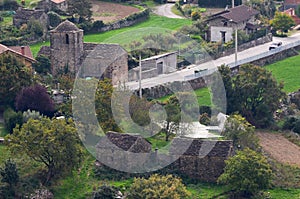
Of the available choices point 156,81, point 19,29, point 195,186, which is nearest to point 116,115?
point 195,186

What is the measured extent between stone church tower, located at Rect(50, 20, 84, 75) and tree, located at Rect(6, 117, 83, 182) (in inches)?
569

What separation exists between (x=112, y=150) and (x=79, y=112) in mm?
4403

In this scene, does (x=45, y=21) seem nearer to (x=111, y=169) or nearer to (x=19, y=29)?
(x=19, y=29)

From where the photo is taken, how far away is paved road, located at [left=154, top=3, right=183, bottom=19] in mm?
82625

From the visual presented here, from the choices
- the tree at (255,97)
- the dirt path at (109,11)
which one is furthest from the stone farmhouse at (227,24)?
the tree at (255,97)

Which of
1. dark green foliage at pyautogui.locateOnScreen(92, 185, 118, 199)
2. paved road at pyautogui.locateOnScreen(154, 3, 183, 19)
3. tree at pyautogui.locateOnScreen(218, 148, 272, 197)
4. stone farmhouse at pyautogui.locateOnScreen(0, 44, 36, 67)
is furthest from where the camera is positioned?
paved road at pyautogui.locateOnScreen(154, 3, 183, 19)

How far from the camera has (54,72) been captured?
207ft

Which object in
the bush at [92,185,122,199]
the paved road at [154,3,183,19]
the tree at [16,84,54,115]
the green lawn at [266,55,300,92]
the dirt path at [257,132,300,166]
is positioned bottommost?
the green lawn at [266,55,300,92]

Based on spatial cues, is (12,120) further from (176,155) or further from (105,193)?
(105,193)

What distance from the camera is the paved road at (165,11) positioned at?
8262 centimetres

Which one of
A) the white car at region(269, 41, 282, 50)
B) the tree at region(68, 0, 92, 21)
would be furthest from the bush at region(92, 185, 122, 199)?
the tree at region(68, 0, 92, 21)

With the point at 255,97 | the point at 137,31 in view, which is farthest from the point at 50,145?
the point at 137,31

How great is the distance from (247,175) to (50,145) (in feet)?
28.5

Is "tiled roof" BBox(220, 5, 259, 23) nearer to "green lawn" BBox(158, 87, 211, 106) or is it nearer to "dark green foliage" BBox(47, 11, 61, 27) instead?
"dark green foliage" BBox(47, 11, 61, 27)
